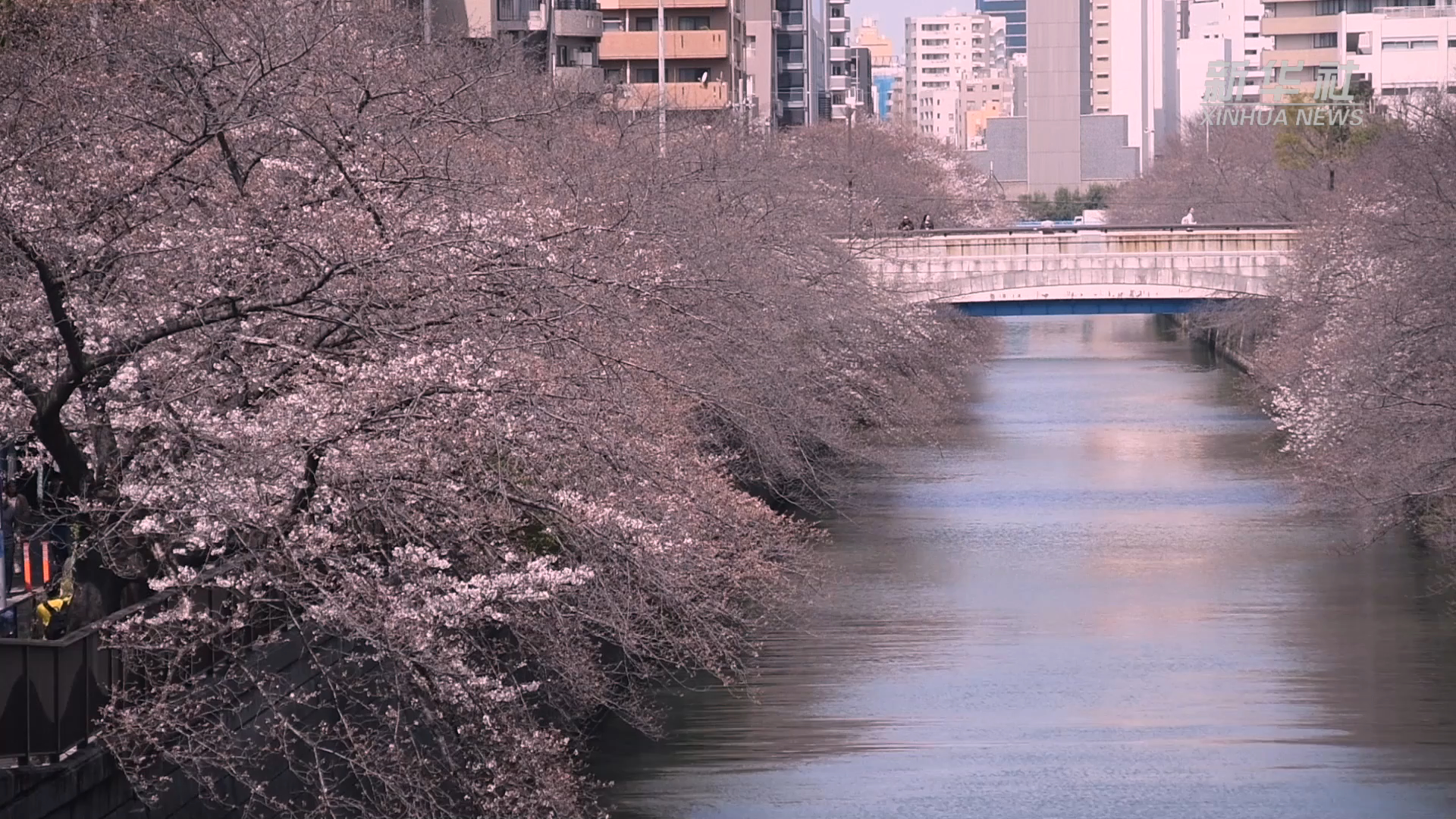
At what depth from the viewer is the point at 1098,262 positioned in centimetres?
3550

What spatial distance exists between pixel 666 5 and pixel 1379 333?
84.8ft

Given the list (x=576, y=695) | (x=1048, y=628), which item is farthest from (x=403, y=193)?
(x=1048, y=628)

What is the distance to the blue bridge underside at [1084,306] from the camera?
119 ft

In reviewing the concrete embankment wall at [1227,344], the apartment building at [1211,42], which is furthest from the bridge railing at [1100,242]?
the apartment building at [1211,42]

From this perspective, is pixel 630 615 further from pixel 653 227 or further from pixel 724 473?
pixel 653 227

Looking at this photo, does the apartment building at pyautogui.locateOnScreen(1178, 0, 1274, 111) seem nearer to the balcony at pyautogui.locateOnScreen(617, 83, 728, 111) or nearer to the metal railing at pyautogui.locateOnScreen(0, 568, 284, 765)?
the balcony at pyautogui.locateOnScreen(617, 83, 728, 111)

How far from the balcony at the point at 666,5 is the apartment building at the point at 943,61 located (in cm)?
13069

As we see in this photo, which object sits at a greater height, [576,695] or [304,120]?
[304,120]

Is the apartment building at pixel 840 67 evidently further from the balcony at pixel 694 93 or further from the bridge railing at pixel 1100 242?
the bridge railing at pixel 1100 242

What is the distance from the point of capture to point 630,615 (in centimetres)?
1071

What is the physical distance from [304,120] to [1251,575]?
44.5 ft

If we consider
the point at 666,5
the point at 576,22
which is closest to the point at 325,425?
the point at 576,22

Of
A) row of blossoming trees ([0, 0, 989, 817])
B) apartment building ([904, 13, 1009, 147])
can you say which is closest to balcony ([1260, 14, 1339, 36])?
row of blossoming trees ([0, 0, 989, 817])

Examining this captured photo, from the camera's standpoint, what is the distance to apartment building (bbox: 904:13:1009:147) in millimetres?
175625
